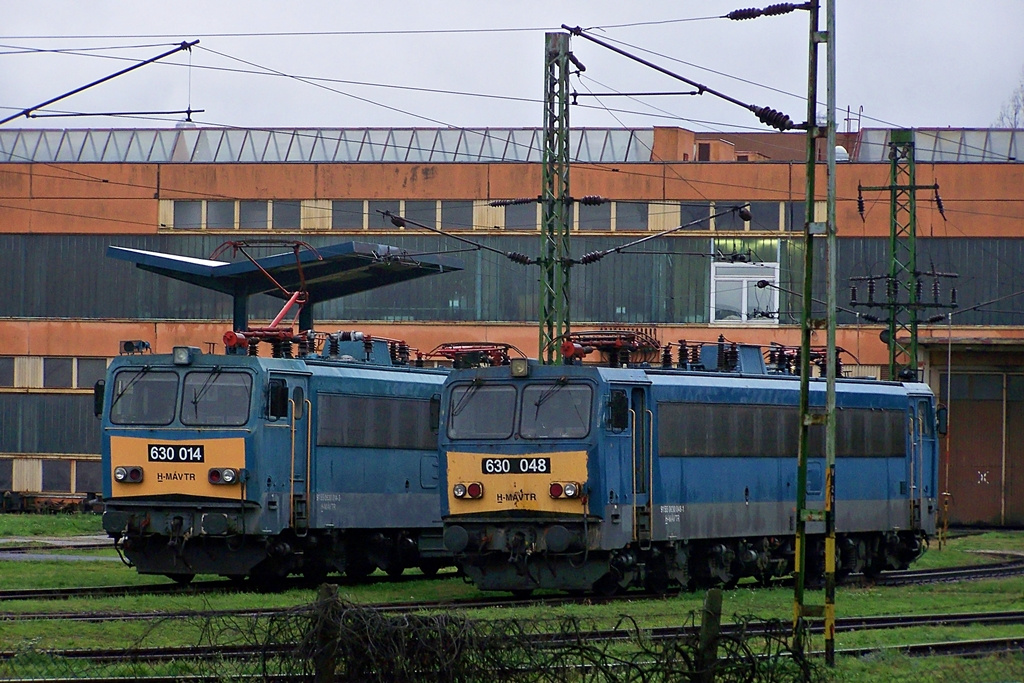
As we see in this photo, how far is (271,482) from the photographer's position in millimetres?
21641

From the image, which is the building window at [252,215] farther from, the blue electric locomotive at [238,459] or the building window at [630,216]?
the blue electric locomotive at [238,459]

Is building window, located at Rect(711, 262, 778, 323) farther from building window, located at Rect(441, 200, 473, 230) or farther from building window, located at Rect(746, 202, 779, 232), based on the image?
building window, located at Rect(441, 200, 473, 230)

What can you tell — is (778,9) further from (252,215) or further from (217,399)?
(252,215)

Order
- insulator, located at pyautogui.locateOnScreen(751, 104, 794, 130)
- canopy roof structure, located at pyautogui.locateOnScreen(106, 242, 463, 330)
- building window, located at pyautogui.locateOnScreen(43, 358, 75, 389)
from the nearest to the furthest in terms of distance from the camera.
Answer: insulator, located at pyautogui.locateOnScreen(751, 104, 794, 130) < canopy roof structure, located at pyautogui.locateOnScreen(106, 242, 463, 330) < building window, located at pyautogui.locateOnScreen(43, 358, 75, 389)

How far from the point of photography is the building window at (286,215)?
158 ft

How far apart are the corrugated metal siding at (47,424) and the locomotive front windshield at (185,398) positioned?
2747 centimetres

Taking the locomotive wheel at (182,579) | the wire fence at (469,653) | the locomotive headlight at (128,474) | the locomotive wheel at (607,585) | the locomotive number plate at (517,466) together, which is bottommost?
the locomotive wheel at (182,579)

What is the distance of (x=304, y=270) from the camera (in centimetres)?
3014

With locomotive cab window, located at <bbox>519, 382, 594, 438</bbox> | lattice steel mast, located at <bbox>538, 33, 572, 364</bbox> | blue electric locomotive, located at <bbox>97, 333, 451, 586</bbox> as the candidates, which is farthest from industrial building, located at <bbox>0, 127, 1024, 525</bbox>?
locomotive cab window, located at <bbox>519, 382, 594, 438</bbox>

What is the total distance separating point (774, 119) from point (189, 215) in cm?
3488

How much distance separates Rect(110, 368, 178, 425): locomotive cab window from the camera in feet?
71.5

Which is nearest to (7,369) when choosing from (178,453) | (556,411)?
(178,453)

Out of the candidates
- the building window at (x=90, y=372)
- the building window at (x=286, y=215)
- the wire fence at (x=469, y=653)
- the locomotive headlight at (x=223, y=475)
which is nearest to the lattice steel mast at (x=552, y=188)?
the locomotive headlight at (x=223, y=475)

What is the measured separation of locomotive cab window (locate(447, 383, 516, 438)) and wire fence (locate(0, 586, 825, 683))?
859cm
